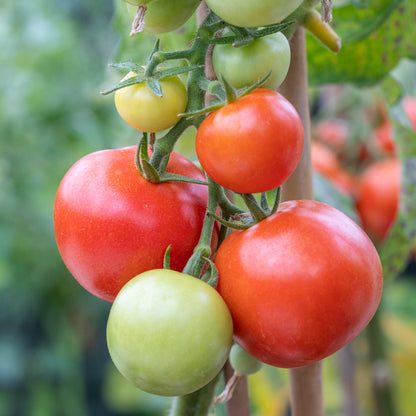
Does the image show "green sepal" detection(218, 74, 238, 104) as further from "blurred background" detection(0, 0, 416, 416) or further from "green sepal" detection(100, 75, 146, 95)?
"blurred background" detection(0, 0, 416, 416)

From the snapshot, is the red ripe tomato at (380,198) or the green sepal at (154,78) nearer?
the green sepal at (154,78)

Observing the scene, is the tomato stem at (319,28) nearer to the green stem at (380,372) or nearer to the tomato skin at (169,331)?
the tomato skin at (169,331)

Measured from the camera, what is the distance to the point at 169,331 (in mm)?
297

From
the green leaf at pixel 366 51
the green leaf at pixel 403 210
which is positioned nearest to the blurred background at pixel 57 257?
the green leaf at pixel 403 210

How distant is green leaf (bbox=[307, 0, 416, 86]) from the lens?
0.58 meters

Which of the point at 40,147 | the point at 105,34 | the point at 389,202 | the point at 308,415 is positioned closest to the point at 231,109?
the point at 308,415

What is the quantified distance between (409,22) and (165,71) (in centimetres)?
39

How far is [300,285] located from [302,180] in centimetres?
16

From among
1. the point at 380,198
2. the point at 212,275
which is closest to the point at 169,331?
the point at 212,275

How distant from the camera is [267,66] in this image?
A: 0.32 metres

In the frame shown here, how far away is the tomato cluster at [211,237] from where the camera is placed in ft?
0.98

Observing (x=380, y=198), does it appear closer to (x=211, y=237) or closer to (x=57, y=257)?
(x=211, y=237)

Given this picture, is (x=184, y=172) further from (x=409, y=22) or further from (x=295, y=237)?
(x=409, y=22)

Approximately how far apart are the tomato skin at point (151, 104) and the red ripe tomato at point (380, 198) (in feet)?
2.40
